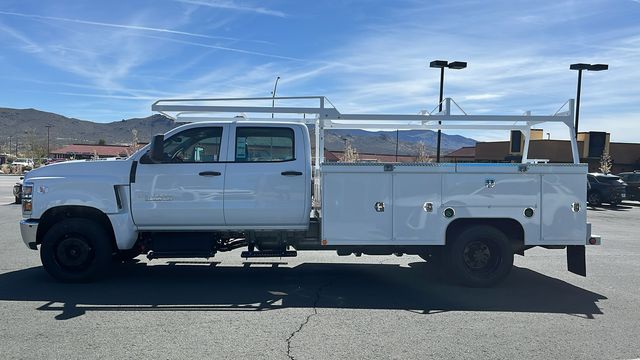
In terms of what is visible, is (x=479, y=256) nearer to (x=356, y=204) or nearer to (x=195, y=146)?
(x=356, y=204)

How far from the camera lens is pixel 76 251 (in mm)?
7508

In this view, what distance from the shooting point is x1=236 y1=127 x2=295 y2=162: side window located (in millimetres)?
7656

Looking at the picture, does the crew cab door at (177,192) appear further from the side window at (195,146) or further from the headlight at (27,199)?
the headlight at (27,199)

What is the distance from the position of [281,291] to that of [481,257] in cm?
292

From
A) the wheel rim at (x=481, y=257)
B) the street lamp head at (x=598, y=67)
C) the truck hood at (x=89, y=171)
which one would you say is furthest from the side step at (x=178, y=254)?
the street lamp head at (x=598, y=67)

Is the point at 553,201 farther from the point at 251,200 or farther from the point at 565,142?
the point at 565,142

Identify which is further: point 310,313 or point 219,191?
point 219,191

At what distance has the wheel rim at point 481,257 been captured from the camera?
25.1 feet

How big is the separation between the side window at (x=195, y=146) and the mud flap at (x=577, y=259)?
5372 millimetres

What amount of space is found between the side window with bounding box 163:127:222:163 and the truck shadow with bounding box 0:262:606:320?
183 centimetres

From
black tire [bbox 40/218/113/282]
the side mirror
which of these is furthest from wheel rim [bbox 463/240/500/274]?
black tire [bbox 40/218/113/282]

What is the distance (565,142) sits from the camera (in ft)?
146

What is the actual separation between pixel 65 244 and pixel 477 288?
5.89 metres

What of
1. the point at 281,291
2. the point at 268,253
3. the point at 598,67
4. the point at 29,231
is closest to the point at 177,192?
the point at 268,253
